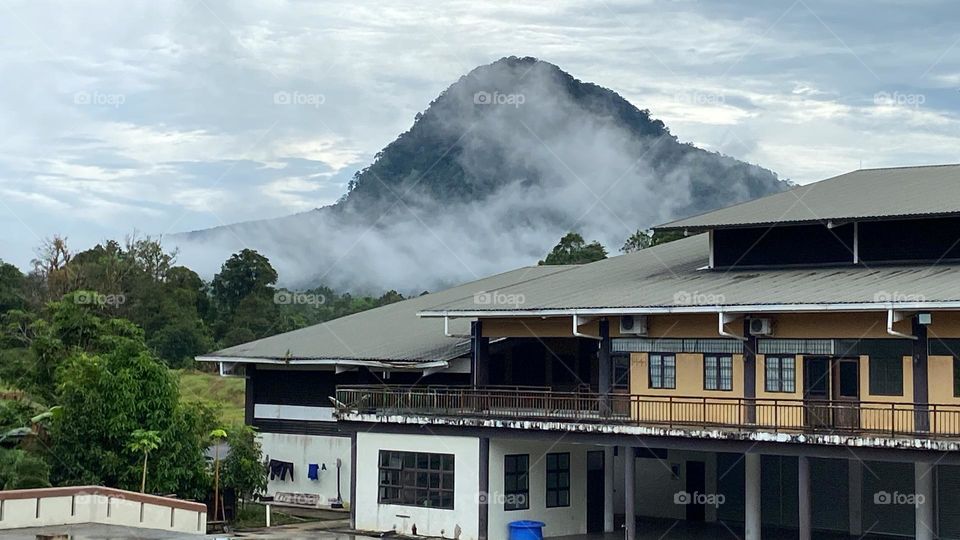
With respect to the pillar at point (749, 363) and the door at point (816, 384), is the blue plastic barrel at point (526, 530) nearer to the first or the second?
the pillar at point (749, 363)

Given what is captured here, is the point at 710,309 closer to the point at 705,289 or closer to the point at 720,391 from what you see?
the point at 705,289

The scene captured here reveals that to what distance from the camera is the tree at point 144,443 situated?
34594 millimetres

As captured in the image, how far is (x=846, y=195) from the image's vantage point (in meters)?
34.1

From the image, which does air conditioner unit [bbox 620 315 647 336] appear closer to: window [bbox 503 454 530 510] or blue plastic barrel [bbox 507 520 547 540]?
window [bbox 503 454 530 510]

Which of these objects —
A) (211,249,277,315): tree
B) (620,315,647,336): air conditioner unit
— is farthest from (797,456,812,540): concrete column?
(211,249,277,315): tree

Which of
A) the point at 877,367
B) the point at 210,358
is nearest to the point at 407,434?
the point at 210,358

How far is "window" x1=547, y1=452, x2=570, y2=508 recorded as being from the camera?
35.5m

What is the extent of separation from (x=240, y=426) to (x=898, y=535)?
1805 centimetres

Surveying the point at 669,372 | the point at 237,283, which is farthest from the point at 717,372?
the point at 237,283

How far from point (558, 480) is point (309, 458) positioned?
30.3 feet

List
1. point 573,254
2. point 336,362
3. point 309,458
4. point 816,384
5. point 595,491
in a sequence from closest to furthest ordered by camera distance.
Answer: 1. point 816,384
2. point 595,491
3. point 336,362
4. point 309,458
5. point 573,254

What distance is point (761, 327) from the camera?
3028 cm

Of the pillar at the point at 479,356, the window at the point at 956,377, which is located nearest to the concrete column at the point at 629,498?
the pillar at the point at 479,356

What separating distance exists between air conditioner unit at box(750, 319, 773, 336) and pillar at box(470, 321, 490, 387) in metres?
8.21
